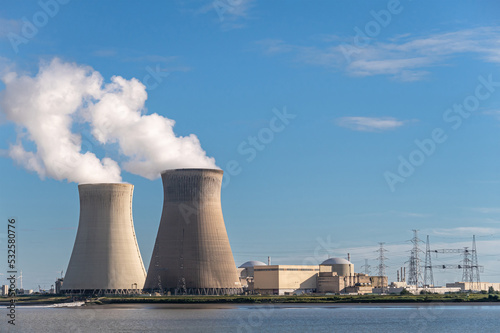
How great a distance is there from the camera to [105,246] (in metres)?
73.6

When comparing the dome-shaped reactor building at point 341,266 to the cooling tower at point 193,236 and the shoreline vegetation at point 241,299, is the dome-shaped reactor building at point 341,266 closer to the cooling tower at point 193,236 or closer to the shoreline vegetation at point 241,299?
the shoreline vegetation at point 241,299

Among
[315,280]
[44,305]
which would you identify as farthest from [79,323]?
[315,280]

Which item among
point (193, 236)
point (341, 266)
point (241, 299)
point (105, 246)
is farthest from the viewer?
point (341, 266)

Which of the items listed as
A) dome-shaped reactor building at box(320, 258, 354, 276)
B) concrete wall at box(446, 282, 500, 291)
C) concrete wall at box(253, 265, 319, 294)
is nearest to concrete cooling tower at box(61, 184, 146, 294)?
concrete wall at box(253, 265, 319, 294)

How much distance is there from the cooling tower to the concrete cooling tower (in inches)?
127

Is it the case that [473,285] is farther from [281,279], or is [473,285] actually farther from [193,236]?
[193,236]

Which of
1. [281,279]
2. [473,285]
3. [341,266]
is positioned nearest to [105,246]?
[281,279]

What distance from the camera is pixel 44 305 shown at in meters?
81.9

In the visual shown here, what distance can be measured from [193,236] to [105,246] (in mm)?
8898

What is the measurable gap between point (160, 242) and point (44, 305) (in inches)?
692

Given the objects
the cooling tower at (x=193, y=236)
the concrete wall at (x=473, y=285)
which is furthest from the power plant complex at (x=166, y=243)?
the concrete wall at (x=473, y=285)

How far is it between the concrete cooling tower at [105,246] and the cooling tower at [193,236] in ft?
10.6

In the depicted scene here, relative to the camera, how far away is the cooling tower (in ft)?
231

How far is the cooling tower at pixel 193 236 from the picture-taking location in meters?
70.4
